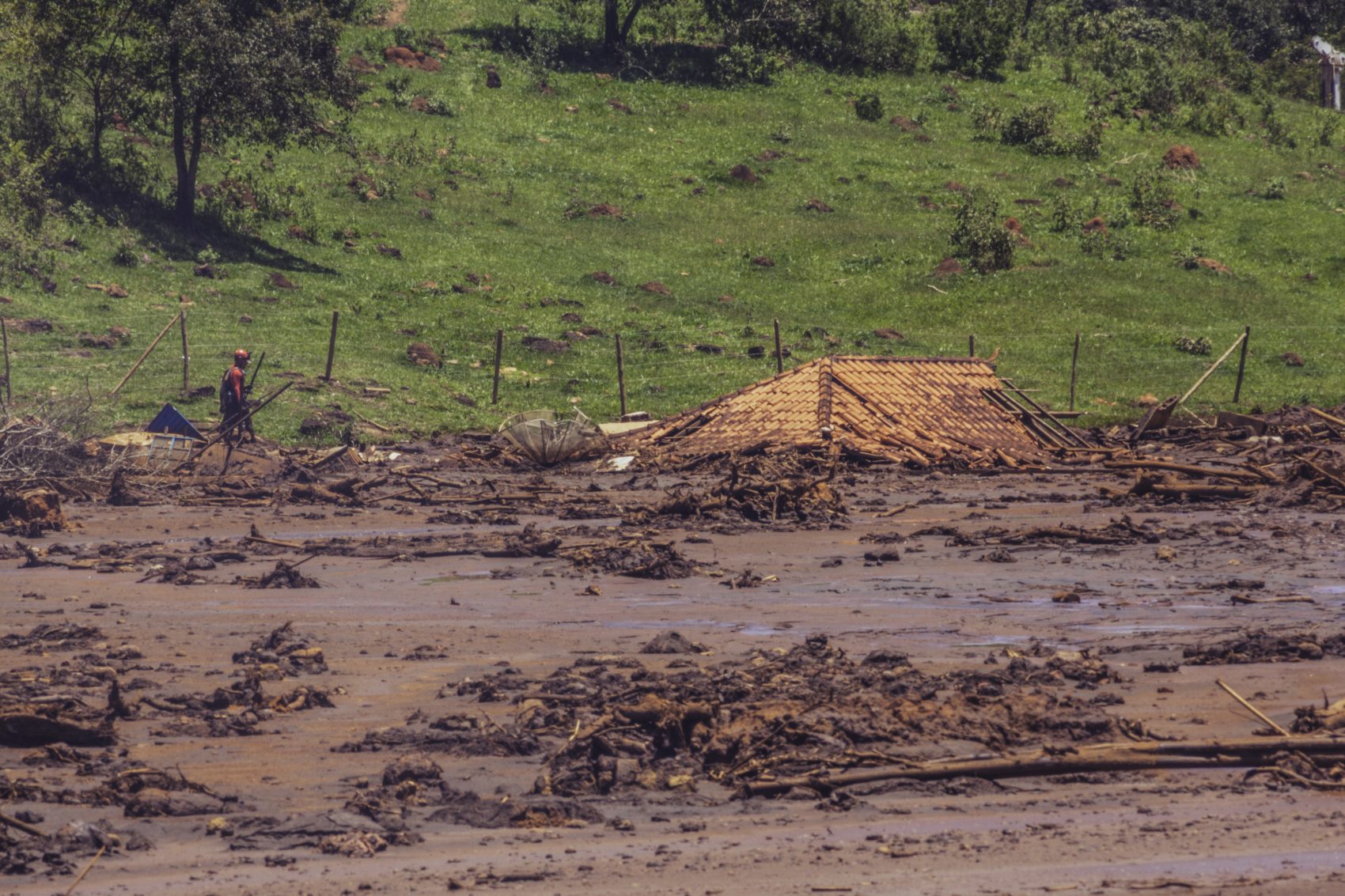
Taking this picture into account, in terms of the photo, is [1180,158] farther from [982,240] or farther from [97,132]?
[97,132]

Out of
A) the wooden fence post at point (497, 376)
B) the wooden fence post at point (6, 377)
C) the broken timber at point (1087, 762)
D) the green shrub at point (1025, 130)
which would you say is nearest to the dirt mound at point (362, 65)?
the wooden fence post at point (497, 376)

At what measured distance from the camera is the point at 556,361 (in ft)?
92.8

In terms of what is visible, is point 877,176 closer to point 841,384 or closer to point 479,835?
point 841,384

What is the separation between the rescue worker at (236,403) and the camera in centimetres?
1998

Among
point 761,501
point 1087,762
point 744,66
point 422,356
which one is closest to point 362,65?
point 744,66

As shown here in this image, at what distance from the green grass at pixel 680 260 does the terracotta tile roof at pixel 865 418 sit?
4.63 metres

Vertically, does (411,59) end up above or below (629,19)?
below

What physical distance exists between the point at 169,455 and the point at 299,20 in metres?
14.0

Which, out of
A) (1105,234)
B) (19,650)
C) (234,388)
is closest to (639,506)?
(234,388)

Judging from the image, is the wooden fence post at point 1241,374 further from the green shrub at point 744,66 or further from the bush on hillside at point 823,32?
the bush on hillside at point 823,32

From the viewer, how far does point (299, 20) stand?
3000 cm

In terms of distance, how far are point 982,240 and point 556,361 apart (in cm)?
1260

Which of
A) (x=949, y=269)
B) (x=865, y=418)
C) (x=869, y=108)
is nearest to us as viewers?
(x=865, y=418)

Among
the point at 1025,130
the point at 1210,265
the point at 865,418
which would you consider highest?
the point at 1025,130
